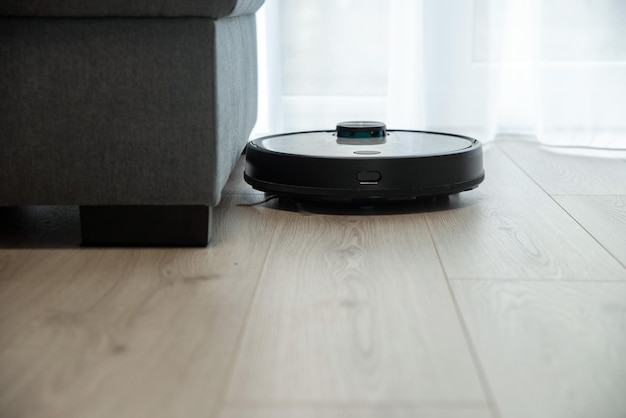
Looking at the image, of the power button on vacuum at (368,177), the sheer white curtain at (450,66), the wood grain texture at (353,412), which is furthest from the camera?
the sheer white curtain at (450,66)

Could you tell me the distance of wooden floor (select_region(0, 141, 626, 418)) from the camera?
2.55 ft

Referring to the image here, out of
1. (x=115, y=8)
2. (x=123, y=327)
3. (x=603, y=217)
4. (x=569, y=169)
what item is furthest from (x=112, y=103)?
(x=569, y=169)

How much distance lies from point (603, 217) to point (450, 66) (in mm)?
842

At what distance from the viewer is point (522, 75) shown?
7.35 ft

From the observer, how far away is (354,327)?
94 cm

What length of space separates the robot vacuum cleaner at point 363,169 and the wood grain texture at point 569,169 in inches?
10.7

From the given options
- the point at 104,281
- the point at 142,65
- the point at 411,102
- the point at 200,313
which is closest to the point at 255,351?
the point at 200,313

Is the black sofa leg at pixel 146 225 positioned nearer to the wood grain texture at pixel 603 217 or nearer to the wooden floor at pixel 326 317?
the wooden floor at pixel 326 317

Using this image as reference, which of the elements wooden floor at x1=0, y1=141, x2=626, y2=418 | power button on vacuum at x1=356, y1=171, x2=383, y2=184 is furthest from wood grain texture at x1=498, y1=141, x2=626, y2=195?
power button on vacuum at x1=356, y1=171, x2=383, y2=184

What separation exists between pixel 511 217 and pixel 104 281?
718 mm

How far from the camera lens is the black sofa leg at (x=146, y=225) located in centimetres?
125

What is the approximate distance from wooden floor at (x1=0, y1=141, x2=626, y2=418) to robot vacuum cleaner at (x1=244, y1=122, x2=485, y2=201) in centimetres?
5

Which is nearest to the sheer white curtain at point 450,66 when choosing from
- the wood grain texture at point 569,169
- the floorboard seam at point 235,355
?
the wood grain texture at point 569,169

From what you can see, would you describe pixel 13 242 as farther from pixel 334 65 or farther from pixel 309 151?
pixel 334 65
